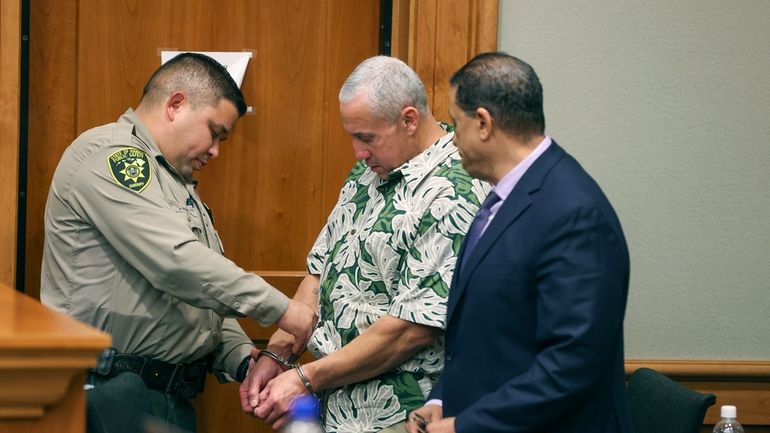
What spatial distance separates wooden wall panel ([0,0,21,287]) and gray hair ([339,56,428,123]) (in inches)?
51.5

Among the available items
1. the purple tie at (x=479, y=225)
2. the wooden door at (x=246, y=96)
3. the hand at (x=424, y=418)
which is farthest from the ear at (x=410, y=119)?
the wooden door at (x=246, y=96)

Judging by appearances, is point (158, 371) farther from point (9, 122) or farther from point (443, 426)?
point (443, 426)

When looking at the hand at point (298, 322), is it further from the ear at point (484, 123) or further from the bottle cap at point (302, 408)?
→ the ear at point (484, 123)

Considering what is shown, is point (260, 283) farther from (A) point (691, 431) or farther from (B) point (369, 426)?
Result: (A) point (691, 431)

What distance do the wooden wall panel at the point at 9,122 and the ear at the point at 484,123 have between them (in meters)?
1.96

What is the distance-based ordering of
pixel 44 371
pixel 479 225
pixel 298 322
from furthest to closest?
pixel 298 322
pixel 479 225
pixel 44 371

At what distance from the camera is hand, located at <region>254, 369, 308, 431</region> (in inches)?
118

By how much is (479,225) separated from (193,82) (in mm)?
1279

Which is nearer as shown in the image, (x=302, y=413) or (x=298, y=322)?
(x=302, y=413)

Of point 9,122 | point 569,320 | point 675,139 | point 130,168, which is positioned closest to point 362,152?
point 130,168

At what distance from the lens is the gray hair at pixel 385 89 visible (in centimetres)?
302

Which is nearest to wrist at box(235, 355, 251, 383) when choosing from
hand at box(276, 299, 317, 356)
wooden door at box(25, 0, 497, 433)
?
hand at box(276, 299, 317, 356)

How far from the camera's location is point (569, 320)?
2.17 metres

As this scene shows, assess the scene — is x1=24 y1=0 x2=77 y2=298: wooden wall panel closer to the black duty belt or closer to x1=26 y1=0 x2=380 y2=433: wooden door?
x1=26 y1=0 x2=380 y2=433: wooden door
